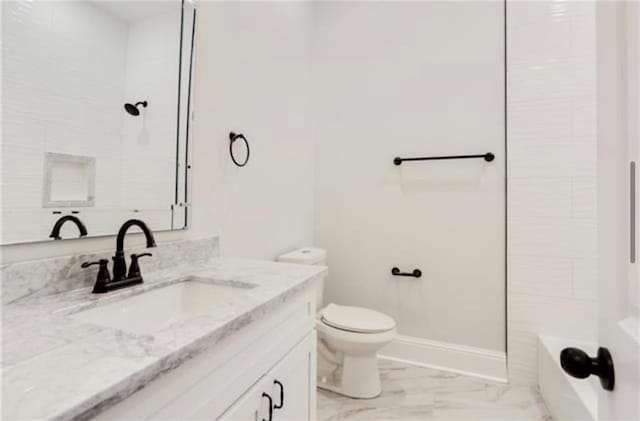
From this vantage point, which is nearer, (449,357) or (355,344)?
(355,344)

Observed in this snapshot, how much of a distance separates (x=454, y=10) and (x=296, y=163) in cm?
143

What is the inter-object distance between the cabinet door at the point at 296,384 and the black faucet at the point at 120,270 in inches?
20.6

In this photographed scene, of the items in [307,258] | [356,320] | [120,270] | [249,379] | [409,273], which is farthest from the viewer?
[409,273]

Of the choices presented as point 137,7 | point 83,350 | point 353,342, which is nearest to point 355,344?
point 353,342

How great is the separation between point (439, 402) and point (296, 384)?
1070 millimetres

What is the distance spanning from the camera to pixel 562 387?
155 cm

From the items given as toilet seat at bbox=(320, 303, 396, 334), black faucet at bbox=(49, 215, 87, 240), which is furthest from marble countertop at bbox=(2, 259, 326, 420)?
toilet seat at bbox=(320, 303, 396, 334)

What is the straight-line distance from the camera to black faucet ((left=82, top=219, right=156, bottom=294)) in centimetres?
94

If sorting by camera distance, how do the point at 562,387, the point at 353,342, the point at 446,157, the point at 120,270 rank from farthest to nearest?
the point at 446,157
the point at 353,342
the point at 562,387
the point at 120,270

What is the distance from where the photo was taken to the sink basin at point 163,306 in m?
0.88

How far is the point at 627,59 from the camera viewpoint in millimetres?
462

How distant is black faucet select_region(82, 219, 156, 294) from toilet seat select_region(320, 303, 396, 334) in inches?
42.5

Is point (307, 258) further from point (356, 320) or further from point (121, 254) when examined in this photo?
point (121, 254)

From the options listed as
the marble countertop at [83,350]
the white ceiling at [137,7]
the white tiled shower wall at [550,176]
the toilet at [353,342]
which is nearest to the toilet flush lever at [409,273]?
the toilet at [353,342]
